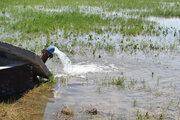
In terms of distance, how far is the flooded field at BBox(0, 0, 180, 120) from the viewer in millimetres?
3910

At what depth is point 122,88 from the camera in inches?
185

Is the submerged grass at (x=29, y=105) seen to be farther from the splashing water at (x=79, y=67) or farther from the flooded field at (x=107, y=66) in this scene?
the splashing water at (x=79, y=67)

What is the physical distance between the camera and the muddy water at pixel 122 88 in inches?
151

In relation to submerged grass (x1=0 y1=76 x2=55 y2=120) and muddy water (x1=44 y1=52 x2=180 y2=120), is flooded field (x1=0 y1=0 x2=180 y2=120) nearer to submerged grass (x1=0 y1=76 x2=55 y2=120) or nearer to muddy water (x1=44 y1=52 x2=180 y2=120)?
muddy water (x1=44 y1=52 x2=180 y2=120)

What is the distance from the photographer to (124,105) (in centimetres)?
399

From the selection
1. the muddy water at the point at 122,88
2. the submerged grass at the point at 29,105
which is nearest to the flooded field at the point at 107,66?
the muddy water at the point at 122,88

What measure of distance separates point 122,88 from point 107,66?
1.31m

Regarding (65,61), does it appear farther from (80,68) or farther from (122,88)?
(122,88)

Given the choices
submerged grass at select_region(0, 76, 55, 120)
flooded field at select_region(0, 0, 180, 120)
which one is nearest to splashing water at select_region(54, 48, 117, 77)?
flooded field at select_region(0, 0, 180, 120)

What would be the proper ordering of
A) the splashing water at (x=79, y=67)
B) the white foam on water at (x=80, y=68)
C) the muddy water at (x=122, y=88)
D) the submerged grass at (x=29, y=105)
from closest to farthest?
the submerged grass at (x=29, y=105) → the muddy water at (x=122, y=88) → the white foam on water at (x=80, y=68) → the splashing water at (x=79, y=67)

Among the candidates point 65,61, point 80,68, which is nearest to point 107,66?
point 80,68

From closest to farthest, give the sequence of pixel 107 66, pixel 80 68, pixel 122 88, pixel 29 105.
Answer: pixel 29 105
pixel 122 88
pixel 80 68
pixel 107 66

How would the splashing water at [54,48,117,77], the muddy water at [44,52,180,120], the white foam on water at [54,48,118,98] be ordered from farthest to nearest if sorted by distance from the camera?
1. the splashing water at [54,48,117,77]
2. the white foam on water at [54,48,118,98]
3. the muddy water at [44,52,180,120]

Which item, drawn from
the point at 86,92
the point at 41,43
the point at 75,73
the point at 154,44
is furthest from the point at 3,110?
the point at 154,44
